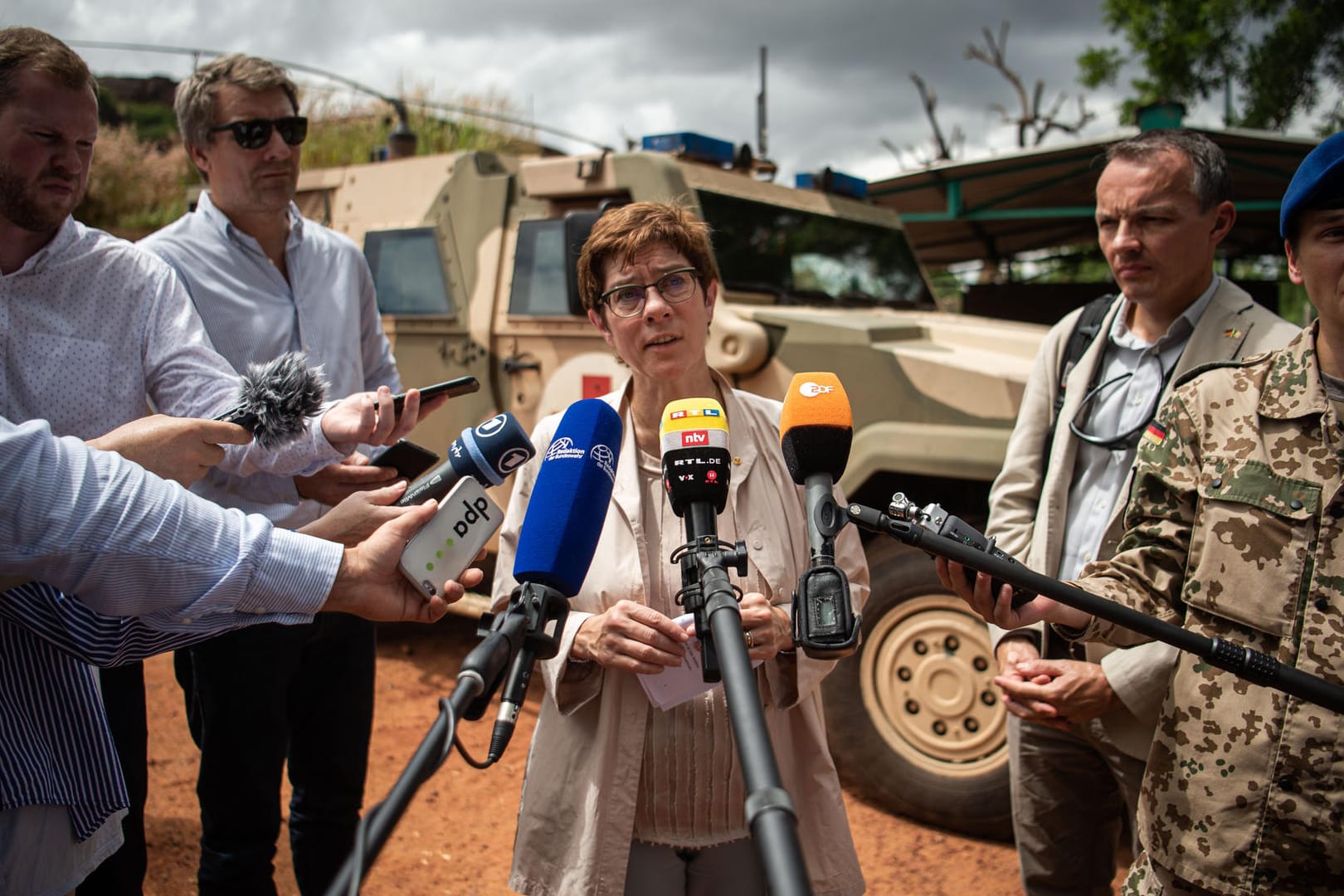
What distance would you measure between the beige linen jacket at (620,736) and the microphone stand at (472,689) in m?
0.62

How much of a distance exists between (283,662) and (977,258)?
10155 mm

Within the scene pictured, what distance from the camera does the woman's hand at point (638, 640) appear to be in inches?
68.7

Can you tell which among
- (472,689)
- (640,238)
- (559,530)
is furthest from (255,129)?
(472,689)

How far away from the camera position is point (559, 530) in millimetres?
1464

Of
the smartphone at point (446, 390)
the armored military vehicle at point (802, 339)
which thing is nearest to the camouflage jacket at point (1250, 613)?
the smartphone at point (446, 390)

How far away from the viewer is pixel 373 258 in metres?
5.40

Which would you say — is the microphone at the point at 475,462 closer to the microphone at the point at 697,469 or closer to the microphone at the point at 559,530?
the microphone at the point at 559,530

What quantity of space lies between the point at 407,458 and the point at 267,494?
499mm

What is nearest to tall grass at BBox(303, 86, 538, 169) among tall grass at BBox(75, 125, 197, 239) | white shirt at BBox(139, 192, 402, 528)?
tall grass at BBox(75, 125, 197, 239)

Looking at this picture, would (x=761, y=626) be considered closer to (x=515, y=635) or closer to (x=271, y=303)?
(x=515, y=635)

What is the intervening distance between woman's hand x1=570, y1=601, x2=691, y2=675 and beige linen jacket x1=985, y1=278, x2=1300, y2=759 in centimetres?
96

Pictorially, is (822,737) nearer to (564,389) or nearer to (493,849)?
(493,849)

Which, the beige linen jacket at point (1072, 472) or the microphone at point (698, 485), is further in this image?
the beige linen jacket at point (1072, 472)

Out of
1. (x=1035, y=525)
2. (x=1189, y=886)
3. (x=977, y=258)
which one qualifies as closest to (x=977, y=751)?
(x=1035, y=525)
